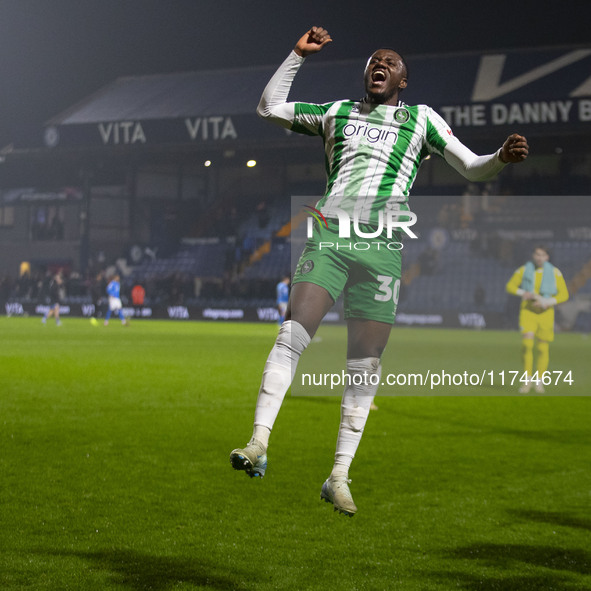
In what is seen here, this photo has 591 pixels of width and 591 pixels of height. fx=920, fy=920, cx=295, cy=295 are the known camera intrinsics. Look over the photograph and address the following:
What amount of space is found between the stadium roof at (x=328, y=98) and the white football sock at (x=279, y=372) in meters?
33.2

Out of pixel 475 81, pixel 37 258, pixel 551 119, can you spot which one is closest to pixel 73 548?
pixel 551 119

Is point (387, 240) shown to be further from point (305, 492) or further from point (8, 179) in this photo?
point (8, 179)

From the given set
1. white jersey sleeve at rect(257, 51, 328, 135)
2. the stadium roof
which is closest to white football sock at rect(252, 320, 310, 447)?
white jersey sleeve at rect(257, 51, 328, 135)

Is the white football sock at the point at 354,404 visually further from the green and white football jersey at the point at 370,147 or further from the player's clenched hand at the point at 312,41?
→ the player's clenched hand at the point at 312,41

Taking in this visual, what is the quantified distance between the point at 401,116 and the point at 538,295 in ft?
30.8

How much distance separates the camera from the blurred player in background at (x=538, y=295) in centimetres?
1209

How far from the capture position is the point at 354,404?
3836 mm

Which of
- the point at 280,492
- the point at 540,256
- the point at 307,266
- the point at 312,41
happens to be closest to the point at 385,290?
the point at 307,266

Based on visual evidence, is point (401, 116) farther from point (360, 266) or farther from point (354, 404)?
point (354, 404)

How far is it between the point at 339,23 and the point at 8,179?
23093mm

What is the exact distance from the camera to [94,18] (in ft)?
124

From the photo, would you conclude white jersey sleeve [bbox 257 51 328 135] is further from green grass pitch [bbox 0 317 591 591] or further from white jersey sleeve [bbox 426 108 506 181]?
green grass pitch [bbox 0 317 591 591]

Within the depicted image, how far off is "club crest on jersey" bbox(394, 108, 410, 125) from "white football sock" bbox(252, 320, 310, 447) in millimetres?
961

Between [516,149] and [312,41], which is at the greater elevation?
[312,41]
